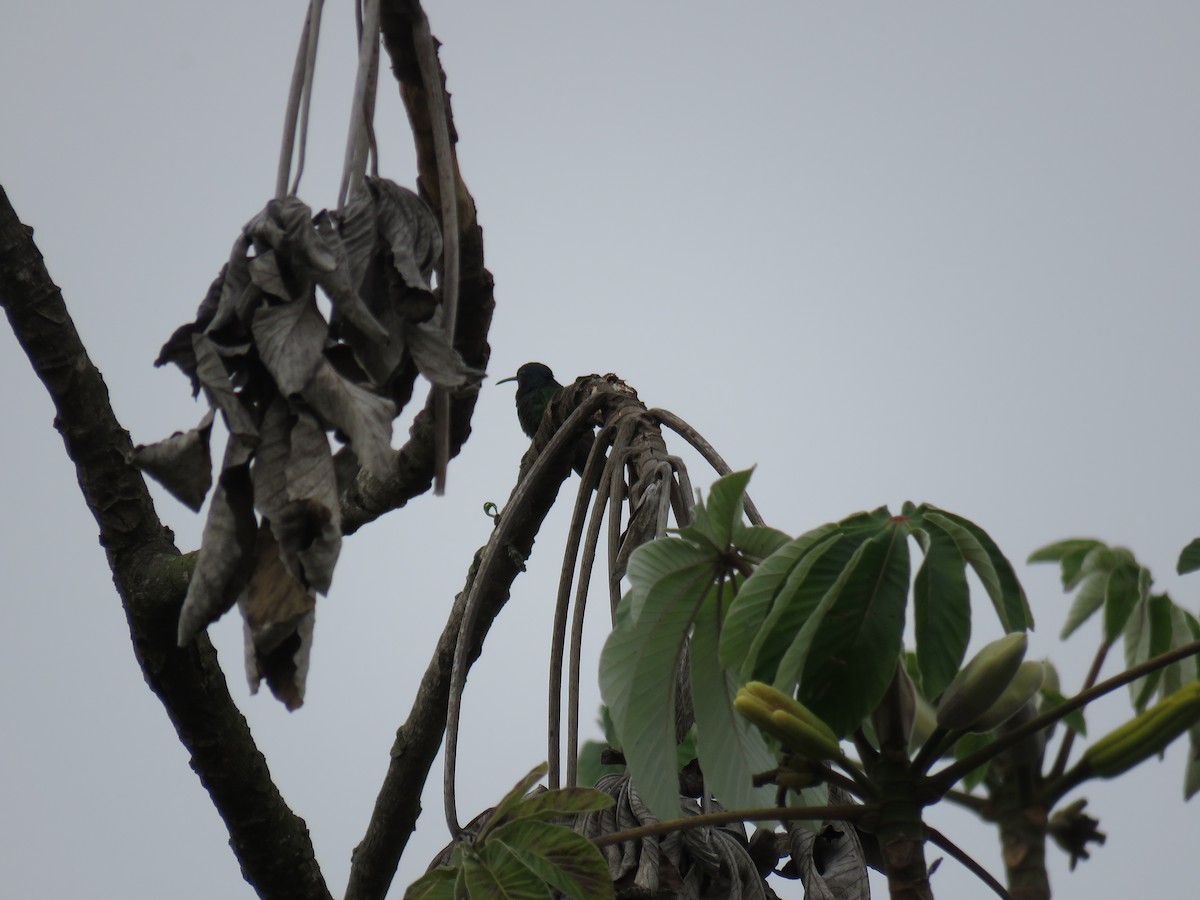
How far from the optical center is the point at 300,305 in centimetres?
105

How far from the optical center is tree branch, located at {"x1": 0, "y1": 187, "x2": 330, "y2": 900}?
1.69 m

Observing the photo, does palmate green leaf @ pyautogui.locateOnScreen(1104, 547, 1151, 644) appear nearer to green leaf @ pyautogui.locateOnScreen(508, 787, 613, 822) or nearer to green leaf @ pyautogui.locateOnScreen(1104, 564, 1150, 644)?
green leaf @ pyautogui.locateOnScreen(1104, 564, 1150, 644)

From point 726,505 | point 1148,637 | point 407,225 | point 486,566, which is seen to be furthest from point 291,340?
point 1148,637

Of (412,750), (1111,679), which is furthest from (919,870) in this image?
(412,750)

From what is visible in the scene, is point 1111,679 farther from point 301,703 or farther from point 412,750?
point 412,750

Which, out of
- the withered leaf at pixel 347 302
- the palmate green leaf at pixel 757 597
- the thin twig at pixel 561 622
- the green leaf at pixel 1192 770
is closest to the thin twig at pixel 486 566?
the thin twig at pixel 561 622

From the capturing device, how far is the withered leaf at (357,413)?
0.95m

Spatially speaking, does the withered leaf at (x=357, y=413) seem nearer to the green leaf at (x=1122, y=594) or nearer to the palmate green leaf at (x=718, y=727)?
the palmate green leaf at (x=718, y=727)

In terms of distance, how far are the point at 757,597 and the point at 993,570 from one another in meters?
0.19

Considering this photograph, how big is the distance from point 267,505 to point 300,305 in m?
0.19

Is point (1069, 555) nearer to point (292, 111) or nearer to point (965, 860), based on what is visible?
point (965, 860)

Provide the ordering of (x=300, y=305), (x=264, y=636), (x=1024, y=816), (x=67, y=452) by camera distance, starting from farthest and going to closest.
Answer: (x=67, y=452) < (x=300, y=305) < (x=264, y=636) < (x=1024, y=816)

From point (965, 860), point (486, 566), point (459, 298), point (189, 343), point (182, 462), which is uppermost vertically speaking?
point (459, 298)

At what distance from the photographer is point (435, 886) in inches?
45.1
